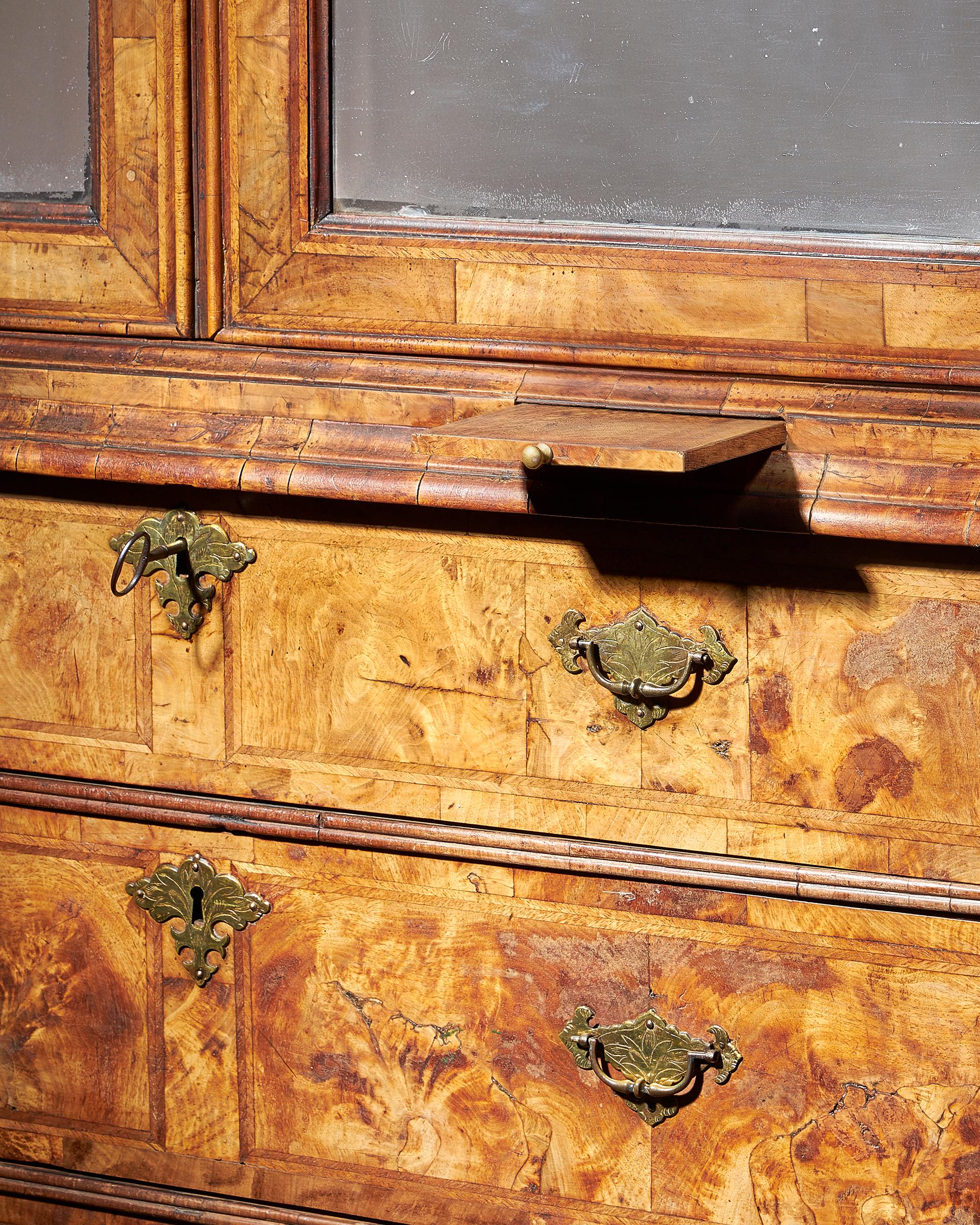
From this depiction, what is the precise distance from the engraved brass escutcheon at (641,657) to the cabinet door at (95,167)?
0.44 meters

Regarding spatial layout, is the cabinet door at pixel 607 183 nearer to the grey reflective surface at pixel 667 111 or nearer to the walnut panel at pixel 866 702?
the grey reflective surface at pixel 667 111

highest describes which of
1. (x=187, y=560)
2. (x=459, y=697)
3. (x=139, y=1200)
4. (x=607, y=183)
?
(x=607, y=183)

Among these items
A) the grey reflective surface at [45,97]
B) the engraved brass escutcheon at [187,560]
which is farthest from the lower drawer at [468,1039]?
the grey reflective surface at [45,97]

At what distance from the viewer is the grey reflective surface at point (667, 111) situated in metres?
1.01

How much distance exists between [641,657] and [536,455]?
0.25m

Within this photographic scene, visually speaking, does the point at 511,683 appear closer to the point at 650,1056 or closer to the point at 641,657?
the point at 641,657

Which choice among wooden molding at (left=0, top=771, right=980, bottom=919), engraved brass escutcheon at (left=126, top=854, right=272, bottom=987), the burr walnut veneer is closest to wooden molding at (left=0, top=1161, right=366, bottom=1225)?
the burr walnut veneer

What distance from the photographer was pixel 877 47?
1013mm

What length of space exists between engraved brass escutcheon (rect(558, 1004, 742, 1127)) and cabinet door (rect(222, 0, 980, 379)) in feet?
1.74

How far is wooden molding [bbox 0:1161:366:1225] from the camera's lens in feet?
4.03

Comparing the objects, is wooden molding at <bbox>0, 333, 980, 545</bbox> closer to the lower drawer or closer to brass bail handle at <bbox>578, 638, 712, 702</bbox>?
brass bail handle at <bbox>578, 638, 712, 702</bbox>

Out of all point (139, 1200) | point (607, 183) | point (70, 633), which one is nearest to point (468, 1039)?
point (139, 1200)

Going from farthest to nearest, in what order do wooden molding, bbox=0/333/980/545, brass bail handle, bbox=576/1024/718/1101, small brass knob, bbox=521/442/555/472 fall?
1. brass bail handle, bbox=576/1024/718/1101
2. wooden molding, bbox=0/333/980/545
3. small brass knob, bbox=521/442/555/472

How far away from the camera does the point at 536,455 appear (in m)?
0.87
